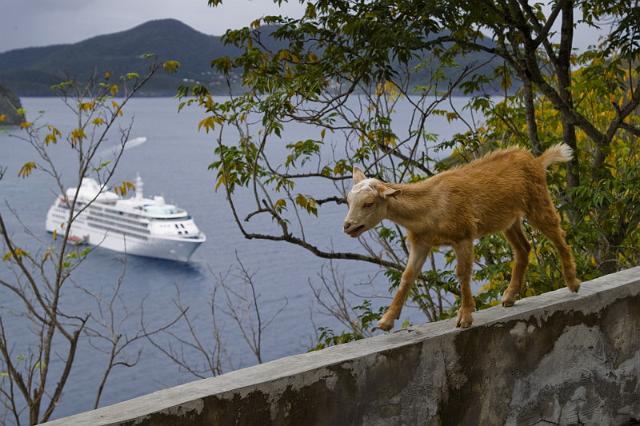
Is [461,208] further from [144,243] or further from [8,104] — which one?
[144,243]

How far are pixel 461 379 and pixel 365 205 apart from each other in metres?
0.99

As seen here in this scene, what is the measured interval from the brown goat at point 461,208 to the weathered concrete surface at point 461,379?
0.15m

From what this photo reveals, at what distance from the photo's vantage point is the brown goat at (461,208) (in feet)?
11.0

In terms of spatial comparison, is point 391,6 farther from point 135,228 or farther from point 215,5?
point 135,228

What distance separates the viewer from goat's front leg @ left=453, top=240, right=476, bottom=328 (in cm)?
365

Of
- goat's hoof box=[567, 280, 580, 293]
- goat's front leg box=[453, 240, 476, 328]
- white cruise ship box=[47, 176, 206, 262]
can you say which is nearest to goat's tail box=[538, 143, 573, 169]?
goat's hoof box=[567, 280, 580, 293]

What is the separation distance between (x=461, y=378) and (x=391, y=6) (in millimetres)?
4766

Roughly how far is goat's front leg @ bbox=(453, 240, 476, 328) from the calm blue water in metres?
20.0

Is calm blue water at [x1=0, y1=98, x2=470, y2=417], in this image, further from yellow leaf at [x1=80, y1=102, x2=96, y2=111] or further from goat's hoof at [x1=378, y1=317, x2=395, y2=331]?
goat's hoof at [x1=378, y1=317, x2=395, y2=331]

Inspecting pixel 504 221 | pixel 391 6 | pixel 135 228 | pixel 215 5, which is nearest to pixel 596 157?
pixel 391 6

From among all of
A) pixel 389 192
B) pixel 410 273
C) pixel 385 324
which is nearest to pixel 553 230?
pixel 410 273

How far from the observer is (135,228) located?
2422 inches

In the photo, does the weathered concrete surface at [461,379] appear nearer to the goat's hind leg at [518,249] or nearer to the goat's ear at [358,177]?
the goat's hind leg at [518,249]

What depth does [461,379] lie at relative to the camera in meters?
3.72
